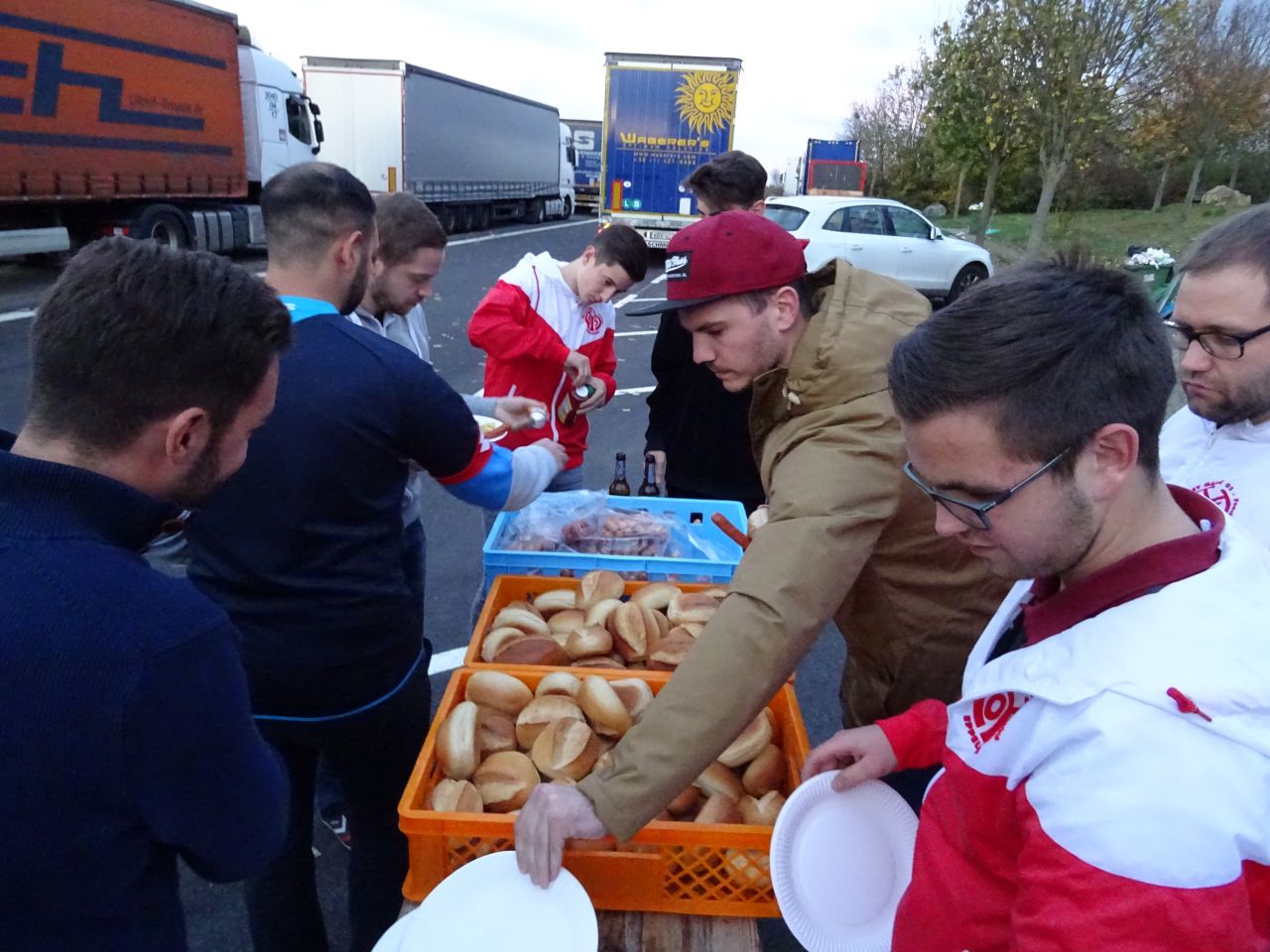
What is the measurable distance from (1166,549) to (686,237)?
1.17 meters

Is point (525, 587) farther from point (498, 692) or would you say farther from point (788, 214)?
point (788, 214)

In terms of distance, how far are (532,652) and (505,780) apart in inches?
15.9

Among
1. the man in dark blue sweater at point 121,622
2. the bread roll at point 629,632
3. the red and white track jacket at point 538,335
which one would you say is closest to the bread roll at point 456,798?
the man in dark blue sweater at point 121,622

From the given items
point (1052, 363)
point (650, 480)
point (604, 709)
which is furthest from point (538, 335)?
point (1052, 363)

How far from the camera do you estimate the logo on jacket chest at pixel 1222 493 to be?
1773 mm

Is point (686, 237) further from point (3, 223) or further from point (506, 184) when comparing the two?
point (506, 184)

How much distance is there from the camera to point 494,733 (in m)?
1.73

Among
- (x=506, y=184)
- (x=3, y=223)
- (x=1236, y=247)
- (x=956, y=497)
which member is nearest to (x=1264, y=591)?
(x=956, y=497)

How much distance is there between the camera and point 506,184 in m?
26.4

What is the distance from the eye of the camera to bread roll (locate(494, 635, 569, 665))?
1970mm

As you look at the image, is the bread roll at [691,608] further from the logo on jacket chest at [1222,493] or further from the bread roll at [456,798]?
the logo on jacket chest at [1222,493]

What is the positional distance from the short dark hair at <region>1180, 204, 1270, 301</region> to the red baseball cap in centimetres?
91

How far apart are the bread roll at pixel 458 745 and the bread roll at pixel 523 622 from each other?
40 cm

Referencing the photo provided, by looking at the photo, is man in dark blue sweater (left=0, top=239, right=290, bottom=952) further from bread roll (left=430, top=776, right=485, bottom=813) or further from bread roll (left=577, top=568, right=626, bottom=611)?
bread roll (left=577, top=568, right=626, bottom=611)
